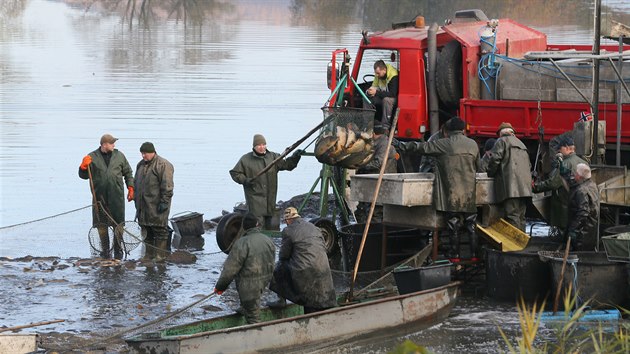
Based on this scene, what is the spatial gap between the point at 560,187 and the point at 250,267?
4.27 metres

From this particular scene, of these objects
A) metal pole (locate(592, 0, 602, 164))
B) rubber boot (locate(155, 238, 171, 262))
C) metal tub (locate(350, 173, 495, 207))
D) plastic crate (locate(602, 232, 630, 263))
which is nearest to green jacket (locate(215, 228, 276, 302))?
metal tub (locate(350, 173, 495, 207))

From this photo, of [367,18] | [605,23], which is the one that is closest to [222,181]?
[605,23]

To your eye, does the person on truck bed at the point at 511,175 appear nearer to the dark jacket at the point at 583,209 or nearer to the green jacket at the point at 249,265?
the dark jacket at the point at 583,209

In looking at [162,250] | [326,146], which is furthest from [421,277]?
[162,250]

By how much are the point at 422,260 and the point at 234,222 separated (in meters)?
2.84

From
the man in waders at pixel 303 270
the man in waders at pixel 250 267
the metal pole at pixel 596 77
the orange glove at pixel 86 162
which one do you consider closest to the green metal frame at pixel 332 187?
the orange glove at pixel 86 162

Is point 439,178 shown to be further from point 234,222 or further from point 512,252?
point 234,222

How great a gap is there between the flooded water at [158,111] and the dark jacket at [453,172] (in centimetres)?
114

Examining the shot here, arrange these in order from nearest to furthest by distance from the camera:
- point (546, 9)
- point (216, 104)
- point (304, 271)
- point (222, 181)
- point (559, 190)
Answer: point (304, 271), point (559, 190), point (222, 181), point (216, 104), point (546, 9)

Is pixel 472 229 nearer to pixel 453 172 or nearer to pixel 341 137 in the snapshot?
pixel 453 172

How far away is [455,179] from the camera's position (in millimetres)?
14383

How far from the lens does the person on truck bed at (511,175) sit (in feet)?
48.1

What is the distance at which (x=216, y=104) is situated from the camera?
3316cm

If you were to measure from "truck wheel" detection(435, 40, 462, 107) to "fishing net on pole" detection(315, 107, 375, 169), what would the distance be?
1918mm
